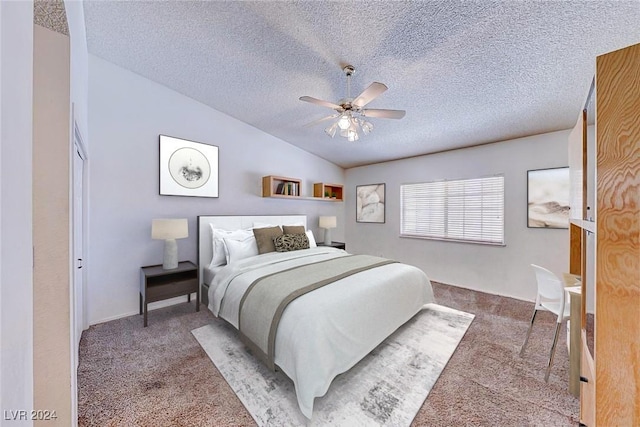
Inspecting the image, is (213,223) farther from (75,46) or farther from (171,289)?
(75,46)

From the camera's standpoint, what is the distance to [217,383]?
6.19ft

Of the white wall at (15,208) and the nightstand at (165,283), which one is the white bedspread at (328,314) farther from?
the white wall at (15,208)

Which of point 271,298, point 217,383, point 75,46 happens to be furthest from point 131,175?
point 217,383

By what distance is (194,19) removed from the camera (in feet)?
6.95

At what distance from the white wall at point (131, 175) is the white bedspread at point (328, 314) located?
114cm

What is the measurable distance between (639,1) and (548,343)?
2.71 metres

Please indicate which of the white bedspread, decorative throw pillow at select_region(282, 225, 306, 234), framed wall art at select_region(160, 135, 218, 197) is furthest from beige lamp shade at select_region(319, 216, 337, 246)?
framed wall art at select_region(160, 135, 218, 197)

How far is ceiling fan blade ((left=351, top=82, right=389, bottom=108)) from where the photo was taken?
1.86 metres

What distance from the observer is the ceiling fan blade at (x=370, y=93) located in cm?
186

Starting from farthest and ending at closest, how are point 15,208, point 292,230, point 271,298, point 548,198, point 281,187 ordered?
point 281,187
point 292,230
point 548,198
point 271,298
point 15,208

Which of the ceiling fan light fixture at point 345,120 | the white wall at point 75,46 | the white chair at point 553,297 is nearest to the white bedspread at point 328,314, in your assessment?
the white chair at point 553,297

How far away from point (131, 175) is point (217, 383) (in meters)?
2.60

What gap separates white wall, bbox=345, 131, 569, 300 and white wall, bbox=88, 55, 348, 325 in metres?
3.12

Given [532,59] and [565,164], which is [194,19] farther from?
[565,164]
